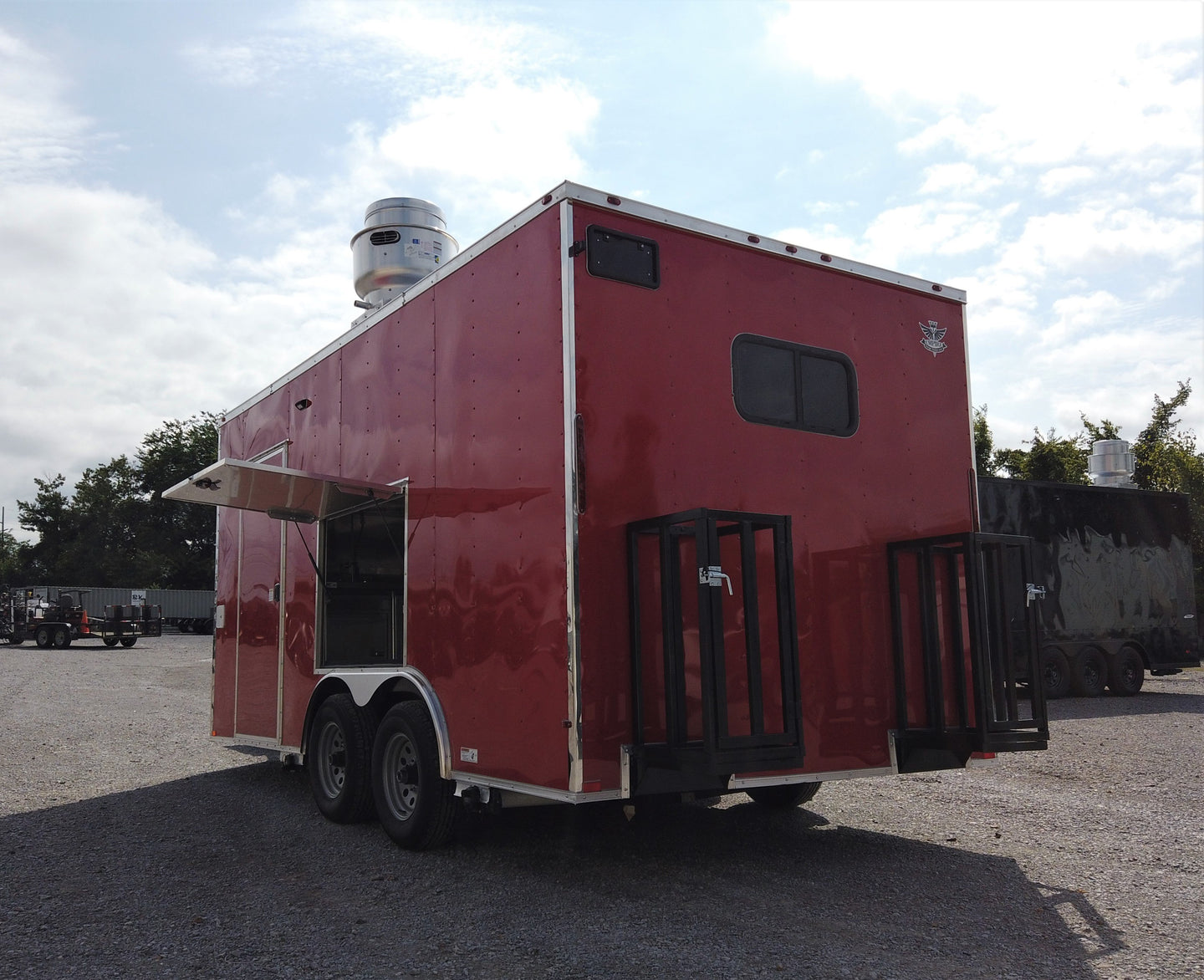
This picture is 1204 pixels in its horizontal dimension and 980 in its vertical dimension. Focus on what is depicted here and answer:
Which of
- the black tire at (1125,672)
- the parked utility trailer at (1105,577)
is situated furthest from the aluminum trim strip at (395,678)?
the black tire at (1125,672)

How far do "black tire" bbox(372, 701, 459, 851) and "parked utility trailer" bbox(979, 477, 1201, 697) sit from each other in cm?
1056

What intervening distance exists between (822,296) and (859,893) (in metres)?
3.24

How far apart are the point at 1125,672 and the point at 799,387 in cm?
1291

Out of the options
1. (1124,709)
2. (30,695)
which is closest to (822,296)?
(1124,709)

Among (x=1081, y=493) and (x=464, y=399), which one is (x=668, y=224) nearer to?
(x=464, y=399)

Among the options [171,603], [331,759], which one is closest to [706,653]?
[331,759]

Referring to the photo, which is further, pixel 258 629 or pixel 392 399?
pixel 258 629

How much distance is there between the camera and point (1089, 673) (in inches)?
624

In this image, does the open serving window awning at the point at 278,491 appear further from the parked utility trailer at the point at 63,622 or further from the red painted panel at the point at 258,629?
the parked utility trailer at the point at 63,622

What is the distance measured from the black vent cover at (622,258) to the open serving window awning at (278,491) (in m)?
2.04

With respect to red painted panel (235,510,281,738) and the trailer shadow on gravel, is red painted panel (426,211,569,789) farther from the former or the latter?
red painted panel (235,510,281,738)

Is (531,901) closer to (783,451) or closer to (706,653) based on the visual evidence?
(706,653)

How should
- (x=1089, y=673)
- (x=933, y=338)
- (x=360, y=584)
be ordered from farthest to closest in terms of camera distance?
(x=1089, y=673) < (x=360, y=584) < (x=933, y=338)

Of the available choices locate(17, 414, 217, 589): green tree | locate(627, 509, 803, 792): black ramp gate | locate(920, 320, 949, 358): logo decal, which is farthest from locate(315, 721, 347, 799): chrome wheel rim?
locate(17, 414, 217, 589): green tree
